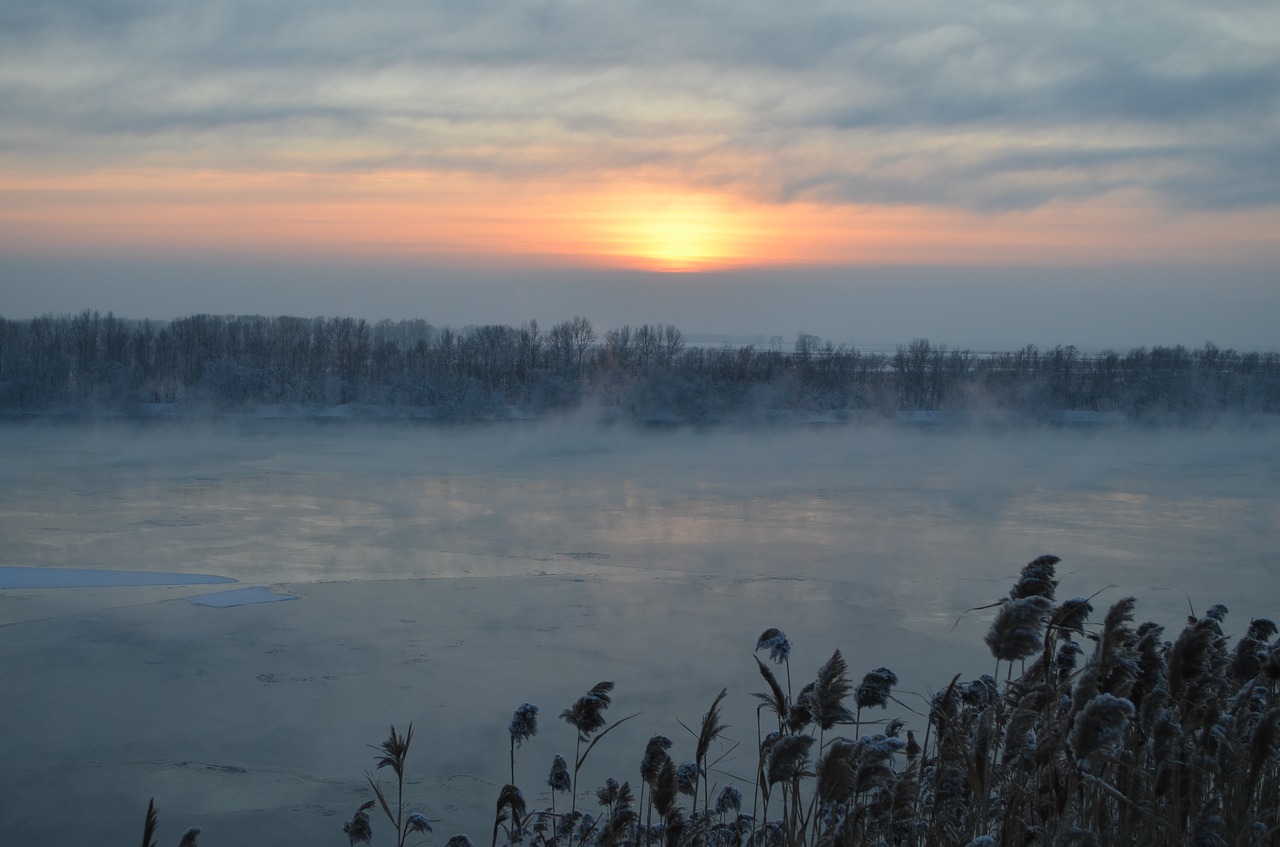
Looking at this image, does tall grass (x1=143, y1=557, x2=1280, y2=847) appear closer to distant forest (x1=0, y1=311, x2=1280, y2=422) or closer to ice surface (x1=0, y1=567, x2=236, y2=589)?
ice surface (x1=0, y1=567, x2=236, y2=589)

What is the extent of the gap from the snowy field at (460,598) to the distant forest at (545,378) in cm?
1713

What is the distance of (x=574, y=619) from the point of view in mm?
8547

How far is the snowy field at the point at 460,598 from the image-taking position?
5438mm

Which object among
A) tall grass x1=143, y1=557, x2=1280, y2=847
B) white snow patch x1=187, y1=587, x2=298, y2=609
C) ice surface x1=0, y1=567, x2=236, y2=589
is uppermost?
tall grass x1=143, y1=557, x2=1280, y2=847

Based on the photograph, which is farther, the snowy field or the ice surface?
the ice surface

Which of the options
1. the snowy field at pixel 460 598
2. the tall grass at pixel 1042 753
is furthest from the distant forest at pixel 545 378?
the tall grass at pixel 1042 753

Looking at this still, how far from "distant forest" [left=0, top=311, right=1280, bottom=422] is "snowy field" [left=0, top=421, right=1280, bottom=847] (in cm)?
1713

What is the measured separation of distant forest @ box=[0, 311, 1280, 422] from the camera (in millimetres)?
37812

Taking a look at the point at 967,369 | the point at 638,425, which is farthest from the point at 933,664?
the point at 967,369

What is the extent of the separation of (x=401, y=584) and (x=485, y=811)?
5167mm

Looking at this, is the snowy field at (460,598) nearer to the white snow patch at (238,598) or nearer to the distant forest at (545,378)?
the white snow patch at (238,598)

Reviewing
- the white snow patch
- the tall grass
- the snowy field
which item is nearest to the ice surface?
the snowy field

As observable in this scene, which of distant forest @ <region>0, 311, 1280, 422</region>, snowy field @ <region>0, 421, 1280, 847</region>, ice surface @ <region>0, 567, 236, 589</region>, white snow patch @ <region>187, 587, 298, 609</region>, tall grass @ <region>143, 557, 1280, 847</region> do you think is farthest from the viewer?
distant forest @ <region>0, 311, 1280, 422</region>

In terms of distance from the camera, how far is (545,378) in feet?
139
